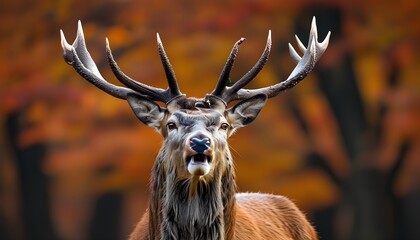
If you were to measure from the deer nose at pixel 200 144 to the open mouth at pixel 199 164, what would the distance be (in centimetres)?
4

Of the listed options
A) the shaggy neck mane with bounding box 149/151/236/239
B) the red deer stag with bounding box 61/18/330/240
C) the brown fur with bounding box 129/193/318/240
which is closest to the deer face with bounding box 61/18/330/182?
the red deer stag with bounding box 61/18/330/240

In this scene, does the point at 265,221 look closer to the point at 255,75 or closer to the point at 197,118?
the point at 255,75

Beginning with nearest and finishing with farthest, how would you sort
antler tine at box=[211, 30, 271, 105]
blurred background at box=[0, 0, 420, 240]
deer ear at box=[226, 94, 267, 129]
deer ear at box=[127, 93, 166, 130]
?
1. antler tine at box=[211, 30, 271, 105]
2. deer ear at box=[127, 93, 166, 130]
3. deer ear at box=[226, 94, 267, 129]
4. blurred background at box=[0, 0, 420, 240]

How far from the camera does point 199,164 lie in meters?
7.77

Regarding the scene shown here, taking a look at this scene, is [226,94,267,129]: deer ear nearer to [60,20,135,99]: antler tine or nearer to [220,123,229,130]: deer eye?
[220,123,229,130]: deer eye

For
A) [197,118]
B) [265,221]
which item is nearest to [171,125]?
[197,118]

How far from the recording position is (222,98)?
8.59 metres

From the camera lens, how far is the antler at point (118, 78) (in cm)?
849

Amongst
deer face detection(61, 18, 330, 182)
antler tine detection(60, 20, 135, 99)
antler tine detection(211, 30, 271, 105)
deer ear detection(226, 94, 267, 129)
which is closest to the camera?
deer face detection(61, 18, 330, 182)

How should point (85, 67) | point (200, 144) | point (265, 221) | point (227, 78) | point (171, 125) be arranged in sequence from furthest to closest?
point (265, 221), point (85, 67), point (227, 78), point (171, 125), point (200, 144)

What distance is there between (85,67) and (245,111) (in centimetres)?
142

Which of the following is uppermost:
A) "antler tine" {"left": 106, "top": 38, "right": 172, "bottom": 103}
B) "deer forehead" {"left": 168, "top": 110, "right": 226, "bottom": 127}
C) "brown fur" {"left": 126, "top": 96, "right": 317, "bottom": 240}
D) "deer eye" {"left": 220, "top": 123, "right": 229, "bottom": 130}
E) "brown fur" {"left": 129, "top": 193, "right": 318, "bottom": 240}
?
"antler tine" {"left": 106, "top": 38, "right": 172, "bottom": 103}

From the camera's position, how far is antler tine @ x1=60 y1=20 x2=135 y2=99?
8875 mm

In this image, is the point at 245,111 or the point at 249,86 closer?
the point at 245,111
